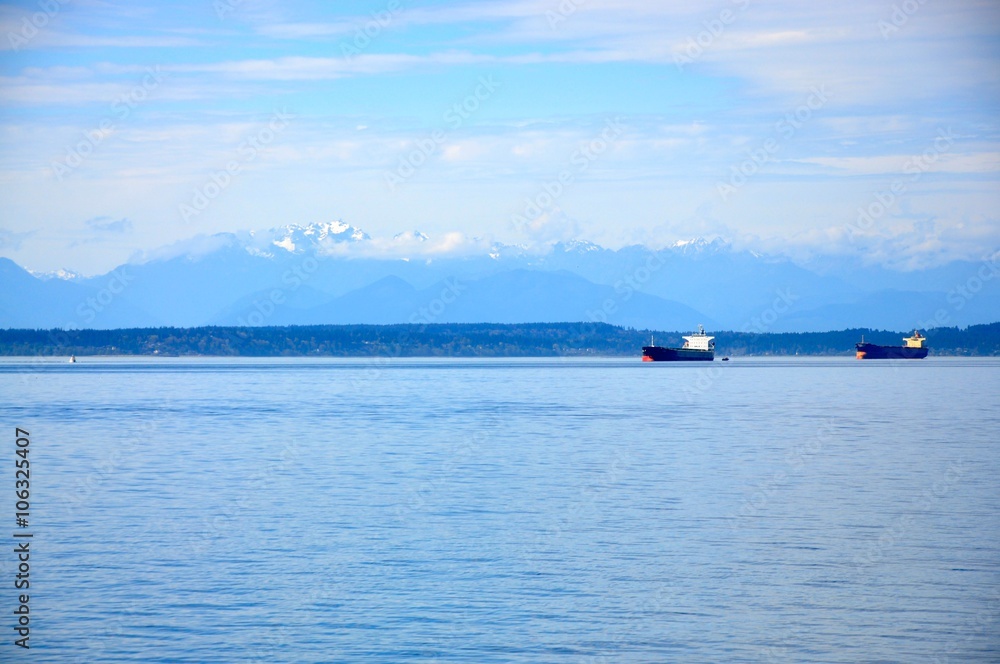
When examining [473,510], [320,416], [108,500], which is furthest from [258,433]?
[473,510]

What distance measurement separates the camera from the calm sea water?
2083cm

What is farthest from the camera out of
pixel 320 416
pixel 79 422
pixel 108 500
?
pixel 320 416

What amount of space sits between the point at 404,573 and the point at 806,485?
730 inches

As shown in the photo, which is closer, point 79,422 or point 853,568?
point 853,568

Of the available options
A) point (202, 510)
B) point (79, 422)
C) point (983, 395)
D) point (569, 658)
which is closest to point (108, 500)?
point (202, 510)

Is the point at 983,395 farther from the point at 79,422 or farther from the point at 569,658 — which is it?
the point at 569,658

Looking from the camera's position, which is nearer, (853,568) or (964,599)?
(964,599)

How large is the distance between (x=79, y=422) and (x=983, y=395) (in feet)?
242

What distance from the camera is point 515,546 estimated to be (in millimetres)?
28547

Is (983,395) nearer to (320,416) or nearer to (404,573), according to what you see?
(320,416)

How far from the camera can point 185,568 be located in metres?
26.3

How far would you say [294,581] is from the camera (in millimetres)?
25016

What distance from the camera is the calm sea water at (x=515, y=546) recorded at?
68.3ft

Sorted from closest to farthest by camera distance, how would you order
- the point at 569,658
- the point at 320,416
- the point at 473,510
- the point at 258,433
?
the point at 569,658 → the point at 473,510 → the point at 258,433 → the point at 320,416
